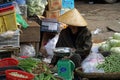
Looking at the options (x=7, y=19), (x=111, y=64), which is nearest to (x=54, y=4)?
(x=7, y=19)

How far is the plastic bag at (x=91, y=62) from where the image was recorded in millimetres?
5621

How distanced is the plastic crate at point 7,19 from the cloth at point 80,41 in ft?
3.55

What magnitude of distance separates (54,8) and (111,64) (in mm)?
3532

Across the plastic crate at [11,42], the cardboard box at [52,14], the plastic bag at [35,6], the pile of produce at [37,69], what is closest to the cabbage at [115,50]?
the pile of produce at [37,69]

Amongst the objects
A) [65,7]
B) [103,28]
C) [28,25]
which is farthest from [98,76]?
[103,28]

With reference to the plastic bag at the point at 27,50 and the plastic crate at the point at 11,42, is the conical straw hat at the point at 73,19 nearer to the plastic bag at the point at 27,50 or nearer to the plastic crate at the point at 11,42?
the plastic crate at the point at 11,42

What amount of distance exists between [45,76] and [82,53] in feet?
3.88

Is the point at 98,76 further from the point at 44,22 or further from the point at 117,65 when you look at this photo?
the point at 44,22

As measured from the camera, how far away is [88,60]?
5906mm

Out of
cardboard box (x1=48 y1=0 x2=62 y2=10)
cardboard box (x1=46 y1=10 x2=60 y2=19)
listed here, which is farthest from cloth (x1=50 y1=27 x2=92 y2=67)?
cardboard box (x1=48 y1=0 x2=62 y2=10)

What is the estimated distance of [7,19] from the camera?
23.3 feet

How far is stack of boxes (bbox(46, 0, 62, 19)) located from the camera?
8.77 m

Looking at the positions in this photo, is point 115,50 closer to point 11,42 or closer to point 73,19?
point 73,19

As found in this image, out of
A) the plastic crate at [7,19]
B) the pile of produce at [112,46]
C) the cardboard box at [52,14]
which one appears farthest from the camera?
the cardboard box at [52,14]
